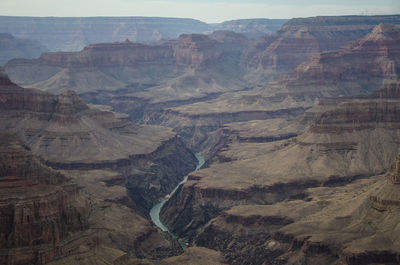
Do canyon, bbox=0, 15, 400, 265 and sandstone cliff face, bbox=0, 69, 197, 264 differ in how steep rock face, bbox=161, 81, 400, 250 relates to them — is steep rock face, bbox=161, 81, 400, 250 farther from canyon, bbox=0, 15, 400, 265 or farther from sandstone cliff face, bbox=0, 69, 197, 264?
sandstone cliff face, bbox=0, 69, 197, 264

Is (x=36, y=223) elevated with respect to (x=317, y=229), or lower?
elevated

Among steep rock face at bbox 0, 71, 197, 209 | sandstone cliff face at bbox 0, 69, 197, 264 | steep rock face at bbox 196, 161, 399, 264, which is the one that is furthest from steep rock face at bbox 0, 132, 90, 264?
steep rock face at bbox 0, 71, 197, 209

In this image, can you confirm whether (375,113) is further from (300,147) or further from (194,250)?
(194,250)

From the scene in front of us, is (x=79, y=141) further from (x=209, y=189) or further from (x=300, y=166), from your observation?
(x=300, y=166)

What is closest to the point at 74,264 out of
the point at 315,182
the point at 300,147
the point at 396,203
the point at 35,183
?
the point at 35,183

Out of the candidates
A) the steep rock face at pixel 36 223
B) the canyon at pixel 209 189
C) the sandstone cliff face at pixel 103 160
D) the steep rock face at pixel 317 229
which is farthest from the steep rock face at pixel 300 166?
the steep rock face at pixel 36 223

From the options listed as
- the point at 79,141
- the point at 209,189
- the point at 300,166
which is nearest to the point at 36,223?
the point at 209,189

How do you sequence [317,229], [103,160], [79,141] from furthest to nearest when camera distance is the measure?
1. [79,141]
2. [103,160]
3. [317,229]

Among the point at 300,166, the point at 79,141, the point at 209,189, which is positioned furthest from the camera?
the point at 79,141

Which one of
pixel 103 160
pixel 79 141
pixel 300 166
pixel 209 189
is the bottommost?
pixel 103 160
